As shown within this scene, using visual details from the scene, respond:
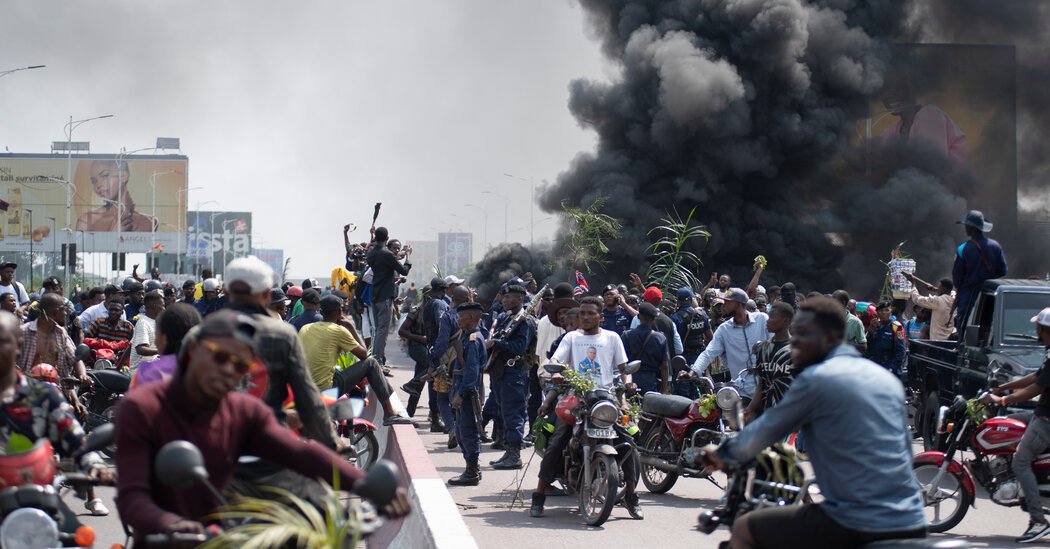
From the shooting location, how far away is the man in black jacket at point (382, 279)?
52.3 ft

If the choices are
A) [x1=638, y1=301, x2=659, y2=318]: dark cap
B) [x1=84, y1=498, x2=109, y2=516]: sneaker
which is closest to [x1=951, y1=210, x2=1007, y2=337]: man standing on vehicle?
[x1=638, y1=301, x2=659, y2=318]: dark cap

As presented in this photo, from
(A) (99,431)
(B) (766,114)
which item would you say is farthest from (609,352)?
(B) (766,114)

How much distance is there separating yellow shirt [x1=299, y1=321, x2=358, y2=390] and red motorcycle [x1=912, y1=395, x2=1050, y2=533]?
415 centimetres

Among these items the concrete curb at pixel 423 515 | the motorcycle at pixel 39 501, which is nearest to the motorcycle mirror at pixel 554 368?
the concrete curb at pixel 423 515

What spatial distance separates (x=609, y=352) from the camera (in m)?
9.41

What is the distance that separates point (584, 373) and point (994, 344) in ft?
14.6

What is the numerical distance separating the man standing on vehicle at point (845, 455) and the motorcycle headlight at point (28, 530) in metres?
2.40

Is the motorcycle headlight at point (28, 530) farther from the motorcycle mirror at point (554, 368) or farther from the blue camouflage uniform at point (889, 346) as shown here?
the blue camouflage uniform at point (889, 346)

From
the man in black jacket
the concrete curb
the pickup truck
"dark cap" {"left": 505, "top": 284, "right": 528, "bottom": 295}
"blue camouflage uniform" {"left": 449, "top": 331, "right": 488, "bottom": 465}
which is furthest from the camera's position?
the man in black jacket

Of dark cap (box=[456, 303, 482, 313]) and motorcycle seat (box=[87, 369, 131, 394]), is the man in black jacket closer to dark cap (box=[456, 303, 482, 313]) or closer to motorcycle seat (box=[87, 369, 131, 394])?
dark cap (box=[456, 303, 482, 313])

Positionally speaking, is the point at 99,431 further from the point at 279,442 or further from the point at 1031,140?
the point at 1031,140

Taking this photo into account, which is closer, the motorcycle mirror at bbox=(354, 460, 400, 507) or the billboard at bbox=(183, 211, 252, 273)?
the motorcycle mirror at bbox=(354, 460, 400, 507)

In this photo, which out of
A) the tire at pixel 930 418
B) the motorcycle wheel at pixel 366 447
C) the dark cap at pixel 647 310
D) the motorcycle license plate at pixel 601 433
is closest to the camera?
the motorcycle license plate at pixel 601 433

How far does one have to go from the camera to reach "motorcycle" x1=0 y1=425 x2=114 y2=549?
4191 mm
